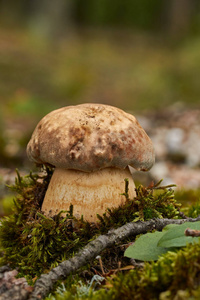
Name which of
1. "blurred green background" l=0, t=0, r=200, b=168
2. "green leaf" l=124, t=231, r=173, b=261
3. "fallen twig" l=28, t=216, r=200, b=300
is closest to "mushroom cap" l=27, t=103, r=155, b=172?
"fallen twig" l=28, t=216, r=200, b=300

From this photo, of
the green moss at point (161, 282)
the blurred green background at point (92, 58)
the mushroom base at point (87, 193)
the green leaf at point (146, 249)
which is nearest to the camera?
the green moss at point (161, 282)

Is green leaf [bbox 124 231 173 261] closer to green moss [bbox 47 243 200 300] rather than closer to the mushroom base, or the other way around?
green moss [bbox 47 243 200 300]

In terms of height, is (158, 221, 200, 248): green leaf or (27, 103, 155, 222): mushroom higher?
(27, 103, 155, 222): mushroom

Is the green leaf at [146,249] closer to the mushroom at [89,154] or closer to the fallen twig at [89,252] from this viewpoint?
the fallen twig at [89,252]

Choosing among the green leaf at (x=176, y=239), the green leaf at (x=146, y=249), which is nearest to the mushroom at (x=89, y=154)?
the green leaf at (x=146, y=249)

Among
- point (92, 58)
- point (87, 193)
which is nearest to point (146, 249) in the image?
point (87, 193)

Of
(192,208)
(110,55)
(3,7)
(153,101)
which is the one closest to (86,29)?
(3,7)

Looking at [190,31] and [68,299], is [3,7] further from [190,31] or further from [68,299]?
[68,299]
